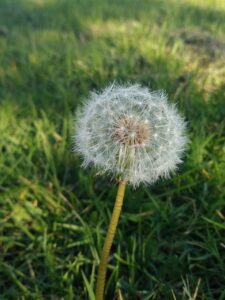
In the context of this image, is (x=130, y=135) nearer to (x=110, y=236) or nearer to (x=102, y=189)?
(x=110, y=236)

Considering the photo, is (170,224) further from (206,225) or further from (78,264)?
(78,264)

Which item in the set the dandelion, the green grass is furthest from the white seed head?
the green grass

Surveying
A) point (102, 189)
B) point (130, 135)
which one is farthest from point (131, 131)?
point (102, 189)

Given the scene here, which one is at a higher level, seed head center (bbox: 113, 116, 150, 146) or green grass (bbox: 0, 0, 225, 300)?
seed head center (bbox: 113, 116, 150, 146)

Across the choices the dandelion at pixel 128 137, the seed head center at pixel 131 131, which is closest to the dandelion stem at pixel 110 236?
the dandelion at pixel 128 137

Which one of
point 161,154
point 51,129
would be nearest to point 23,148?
point 51,129

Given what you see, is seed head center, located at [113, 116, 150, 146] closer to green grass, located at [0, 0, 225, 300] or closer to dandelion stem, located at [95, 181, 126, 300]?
dandelion stem, located at [95, 181, 126, 300]
